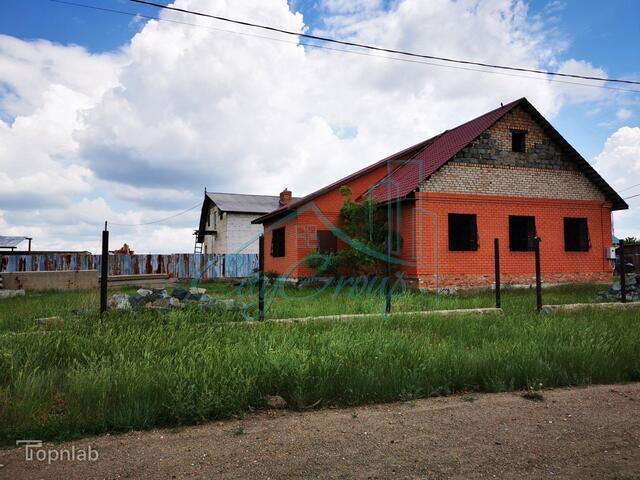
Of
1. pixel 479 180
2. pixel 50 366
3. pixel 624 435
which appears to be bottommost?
pixel 624 435

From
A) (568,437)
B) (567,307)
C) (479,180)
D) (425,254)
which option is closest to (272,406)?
(568,437)

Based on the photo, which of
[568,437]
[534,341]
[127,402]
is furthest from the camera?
[534,341]

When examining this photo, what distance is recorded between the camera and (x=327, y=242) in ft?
57.4

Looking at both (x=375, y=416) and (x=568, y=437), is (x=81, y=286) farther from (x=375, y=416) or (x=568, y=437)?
(x=568, y=437)

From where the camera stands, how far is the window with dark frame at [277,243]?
64.8 feet

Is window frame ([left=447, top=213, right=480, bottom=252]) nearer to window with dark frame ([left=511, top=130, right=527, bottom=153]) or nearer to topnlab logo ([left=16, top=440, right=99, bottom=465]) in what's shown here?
window with dark frame ([left=511, top=130, right=527, bottom=153])

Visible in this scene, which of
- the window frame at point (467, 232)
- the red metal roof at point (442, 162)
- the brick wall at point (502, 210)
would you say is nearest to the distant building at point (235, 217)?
the red metal roof at point (442, 162)

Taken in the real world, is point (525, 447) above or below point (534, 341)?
below

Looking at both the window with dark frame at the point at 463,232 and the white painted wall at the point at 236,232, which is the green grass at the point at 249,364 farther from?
the white painted wall at the point at 236,232

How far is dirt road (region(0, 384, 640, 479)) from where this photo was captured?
2746 mm

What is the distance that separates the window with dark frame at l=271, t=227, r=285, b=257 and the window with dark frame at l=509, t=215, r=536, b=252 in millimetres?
9214

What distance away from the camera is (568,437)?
3.31m

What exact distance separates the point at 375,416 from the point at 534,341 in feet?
10.00

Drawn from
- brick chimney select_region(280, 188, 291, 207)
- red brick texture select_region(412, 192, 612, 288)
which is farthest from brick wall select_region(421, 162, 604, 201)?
brick chimney select_region(280, 188, 291, 207)
